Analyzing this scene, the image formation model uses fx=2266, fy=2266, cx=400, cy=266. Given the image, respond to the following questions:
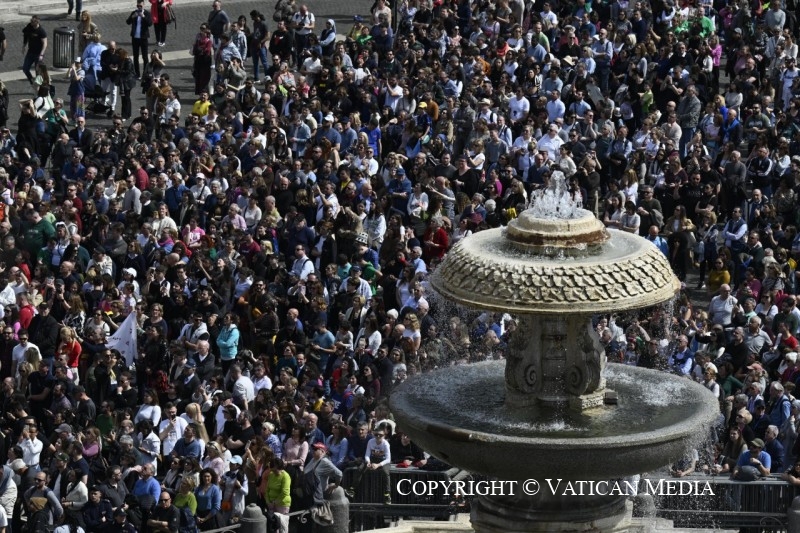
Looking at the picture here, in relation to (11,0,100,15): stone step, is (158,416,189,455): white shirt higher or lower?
lower

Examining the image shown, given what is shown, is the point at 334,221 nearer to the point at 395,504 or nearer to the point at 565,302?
the point at 395,504

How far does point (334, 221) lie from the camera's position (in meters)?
36.6

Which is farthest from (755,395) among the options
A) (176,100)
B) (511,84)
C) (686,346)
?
(176,100)

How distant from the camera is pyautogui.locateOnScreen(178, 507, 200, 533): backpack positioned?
92.9 feet

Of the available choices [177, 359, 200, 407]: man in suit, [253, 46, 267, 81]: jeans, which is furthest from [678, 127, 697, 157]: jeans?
[177, 359, 200, 407]: man in suit

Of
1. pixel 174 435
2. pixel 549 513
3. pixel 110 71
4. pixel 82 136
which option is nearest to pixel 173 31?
pixel 110 71

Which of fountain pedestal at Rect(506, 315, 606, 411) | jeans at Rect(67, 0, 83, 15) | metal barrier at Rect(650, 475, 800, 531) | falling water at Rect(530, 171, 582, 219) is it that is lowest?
metal barrier at Rect(650, 475, 800, 531)

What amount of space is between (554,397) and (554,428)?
511 millimetres

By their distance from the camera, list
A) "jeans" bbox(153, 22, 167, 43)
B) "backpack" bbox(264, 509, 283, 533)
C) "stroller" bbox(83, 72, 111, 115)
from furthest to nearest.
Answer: "jeans" bbox(153, 22, 167, 43) < "stroller" bbox(83, 72, 111, 115) < "backpack" bbox(264, 509, 283, 533)

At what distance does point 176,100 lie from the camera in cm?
4375

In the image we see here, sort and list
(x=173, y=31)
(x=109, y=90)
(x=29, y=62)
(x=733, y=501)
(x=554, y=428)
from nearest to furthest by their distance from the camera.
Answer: (x=554, y=428) < (x=733, y=501) < (x=109, y=90) < (x=29, y=62) < (x=173, y=31)

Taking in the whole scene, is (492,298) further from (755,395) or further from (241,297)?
(241,297)

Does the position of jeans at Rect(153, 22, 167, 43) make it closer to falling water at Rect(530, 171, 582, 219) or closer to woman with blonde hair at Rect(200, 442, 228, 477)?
woman with blonde hair at Rect(200, 442, 228, 477)

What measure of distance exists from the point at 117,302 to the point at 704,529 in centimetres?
1188
